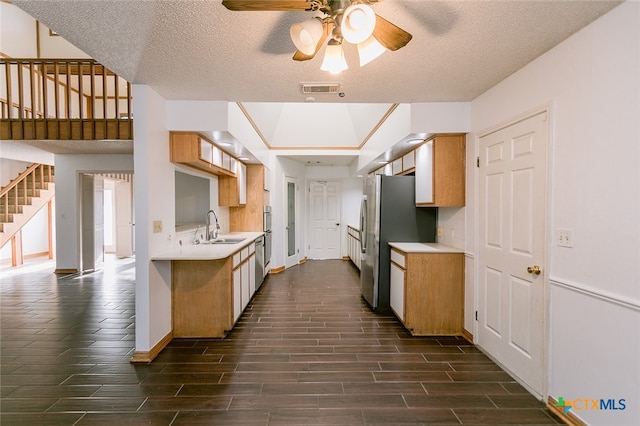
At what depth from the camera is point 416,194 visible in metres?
3.78

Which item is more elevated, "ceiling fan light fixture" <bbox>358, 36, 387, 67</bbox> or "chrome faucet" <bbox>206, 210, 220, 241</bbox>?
"ceiling fan light fixture" <bbox>358, 36, 387, 67</bbox>

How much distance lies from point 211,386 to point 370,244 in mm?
2579

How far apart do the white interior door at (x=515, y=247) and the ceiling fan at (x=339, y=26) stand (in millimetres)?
1348

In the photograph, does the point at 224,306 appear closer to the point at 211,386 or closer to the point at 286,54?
the point at 211,386

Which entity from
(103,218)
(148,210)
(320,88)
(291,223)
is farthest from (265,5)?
(103,218)

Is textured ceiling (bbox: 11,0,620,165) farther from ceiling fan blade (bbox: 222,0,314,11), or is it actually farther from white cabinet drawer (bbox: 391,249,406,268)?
white cabinet drawer (bbox: 391,249,406,268)

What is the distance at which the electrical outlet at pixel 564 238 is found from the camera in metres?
1.92

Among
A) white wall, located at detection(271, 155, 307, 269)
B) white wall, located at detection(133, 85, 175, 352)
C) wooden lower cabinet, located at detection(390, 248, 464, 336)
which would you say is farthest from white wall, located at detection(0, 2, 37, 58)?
wooden lower cabinet, located at detection(390, 248, 464, 336)

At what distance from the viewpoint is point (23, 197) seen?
6.72 meters

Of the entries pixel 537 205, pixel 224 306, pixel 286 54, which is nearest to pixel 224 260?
pixel 224 306

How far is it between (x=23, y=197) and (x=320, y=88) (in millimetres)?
7619

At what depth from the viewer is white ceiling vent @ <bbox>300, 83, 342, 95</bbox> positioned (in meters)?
2.71

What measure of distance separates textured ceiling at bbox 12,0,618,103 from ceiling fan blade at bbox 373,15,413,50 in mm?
206

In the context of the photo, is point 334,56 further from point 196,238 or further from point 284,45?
point 196,238
